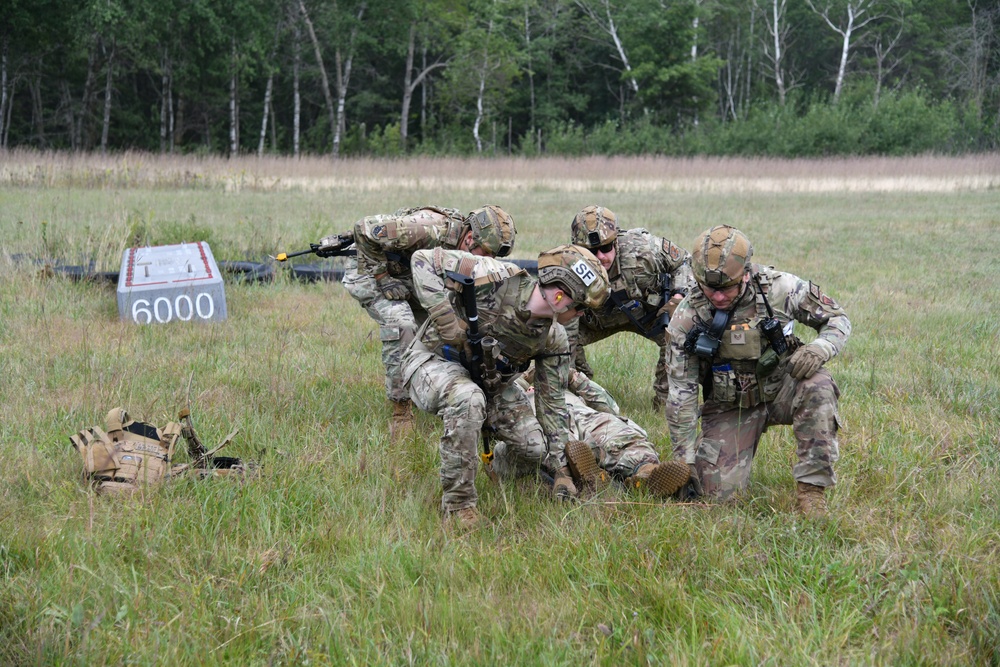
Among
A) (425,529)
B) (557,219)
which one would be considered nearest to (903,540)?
(425,529)

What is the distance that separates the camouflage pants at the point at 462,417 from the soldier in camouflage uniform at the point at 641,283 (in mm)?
1525

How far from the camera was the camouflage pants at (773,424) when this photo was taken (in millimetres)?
4855

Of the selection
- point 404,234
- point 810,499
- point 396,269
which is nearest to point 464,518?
point 810,499

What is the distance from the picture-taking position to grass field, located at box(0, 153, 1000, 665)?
351cm

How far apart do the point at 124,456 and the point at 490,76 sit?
3874 cm

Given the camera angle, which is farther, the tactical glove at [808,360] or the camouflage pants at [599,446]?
the camouflage pants at [599,446]

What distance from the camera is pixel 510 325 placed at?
16.3ft

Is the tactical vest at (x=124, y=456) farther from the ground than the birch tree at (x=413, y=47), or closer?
closer

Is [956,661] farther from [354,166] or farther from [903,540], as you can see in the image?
[354,166]

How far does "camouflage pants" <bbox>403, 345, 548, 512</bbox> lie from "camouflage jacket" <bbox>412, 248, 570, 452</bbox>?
10cm

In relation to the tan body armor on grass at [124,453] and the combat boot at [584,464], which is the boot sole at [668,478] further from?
the tan body armor on grass at [124,453]

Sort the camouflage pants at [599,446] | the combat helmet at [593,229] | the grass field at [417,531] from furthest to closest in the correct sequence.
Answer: the combat helmet at [593,229] < the camouflage pants at [599,446] < the grass field at [417,531]

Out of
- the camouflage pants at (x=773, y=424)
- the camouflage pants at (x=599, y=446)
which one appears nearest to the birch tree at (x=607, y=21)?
the camouflage pants at (x=599, y=446)

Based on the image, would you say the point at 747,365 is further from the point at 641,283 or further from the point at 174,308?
the point at 174,308
